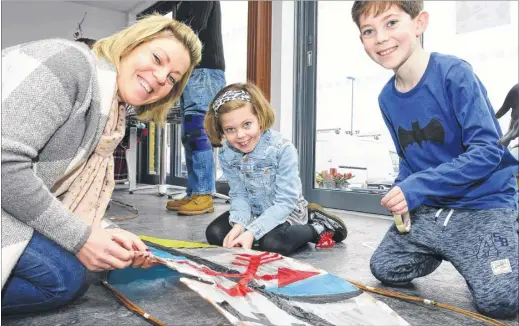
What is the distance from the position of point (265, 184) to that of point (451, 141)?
0.59 meters

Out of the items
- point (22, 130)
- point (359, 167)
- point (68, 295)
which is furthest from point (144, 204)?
point (22, 130)

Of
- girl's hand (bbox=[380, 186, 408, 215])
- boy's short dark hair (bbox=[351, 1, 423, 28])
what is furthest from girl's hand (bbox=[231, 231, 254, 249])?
boy's short dark hair (bbox=[351, 1, 423, 28])

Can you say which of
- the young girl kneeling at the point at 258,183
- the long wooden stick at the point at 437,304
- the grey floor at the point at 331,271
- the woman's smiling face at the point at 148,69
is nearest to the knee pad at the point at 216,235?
the young girl kneeling at the point at 258,183

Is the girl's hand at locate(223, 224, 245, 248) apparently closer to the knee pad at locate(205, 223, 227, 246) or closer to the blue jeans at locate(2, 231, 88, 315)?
the knee pad at locate(205, 223, 227, 246)

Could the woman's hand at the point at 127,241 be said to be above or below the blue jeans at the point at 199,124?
below

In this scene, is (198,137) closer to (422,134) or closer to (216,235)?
(216,235)

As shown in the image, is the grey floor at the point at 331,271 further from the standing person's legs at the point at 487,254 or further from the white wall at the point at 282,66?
the white wall at the point at 282,66

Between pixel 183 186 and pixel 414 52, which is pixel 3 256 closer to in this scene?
pixel 414 52

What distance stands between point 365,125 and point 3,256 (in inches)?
82.6

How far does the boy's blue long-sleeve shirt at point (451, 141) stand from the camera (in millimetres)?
818

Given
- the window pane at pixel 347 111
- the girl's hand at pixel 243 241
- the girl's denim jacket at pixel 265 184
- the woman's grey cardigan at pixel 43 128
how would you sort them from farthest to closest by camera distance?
the window pane at pixel 347 111
the girl's denim jacket at pixel 265 184
the girl's hand at pixel 243 241
the woman's grey cardigan at pixel 43 128

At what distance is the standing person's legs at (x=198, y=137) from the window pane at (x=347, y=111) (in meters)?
0.81

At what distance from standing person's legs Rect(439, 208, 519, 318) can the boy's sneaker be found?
20.2 inches

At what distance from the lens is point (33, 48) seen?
65 centimetres
